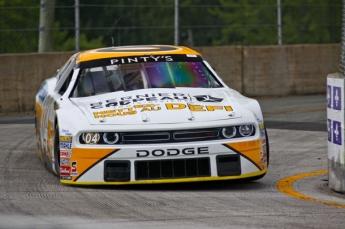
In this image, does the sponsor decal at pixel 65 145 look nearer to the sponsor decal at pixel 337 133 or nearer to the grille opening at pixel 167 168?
the grille opening at pixel 167 168

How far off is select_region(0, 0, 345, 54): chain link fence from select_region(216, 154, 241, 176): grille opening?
1031 centimetres

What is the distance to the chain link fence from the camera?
1778 cm

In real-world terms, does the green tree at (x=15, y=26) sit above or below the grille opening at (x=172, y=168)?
above

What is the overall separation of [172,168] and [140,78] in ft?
5.09

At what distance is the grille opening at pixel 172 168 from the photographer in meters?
7.93

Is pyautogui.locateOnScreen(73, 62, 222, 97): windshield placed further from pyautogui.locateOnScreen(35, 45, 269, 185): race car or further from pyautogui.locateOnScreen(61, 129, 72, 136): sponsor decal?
pyautogui.locateOnScreen(61, 129, 72, 136): sponsor decal

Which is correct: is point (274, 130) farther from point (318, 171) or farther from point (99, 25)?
point (99, 25)

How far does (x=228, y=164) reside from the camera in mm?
8023

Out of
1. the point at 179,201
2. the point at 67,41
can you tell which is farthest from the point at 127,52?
the point at 67,41

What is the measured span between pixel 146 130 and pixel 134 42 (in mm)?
11730

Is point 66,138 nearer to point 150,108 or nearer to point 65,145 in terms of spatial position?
point 65,145

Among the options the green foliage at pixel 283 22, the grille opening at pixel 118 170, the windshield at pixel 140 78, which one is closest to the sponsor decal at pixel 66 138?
the grille opening at pixel 118 170

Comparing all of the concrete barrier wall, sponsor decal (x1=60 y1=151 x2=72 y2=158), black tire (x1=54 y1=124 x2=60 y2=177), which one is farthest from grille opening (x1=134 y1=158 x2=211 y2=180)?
the concrete barrier wall

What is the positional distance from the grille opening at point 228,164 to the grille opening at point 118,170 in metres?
0.84
